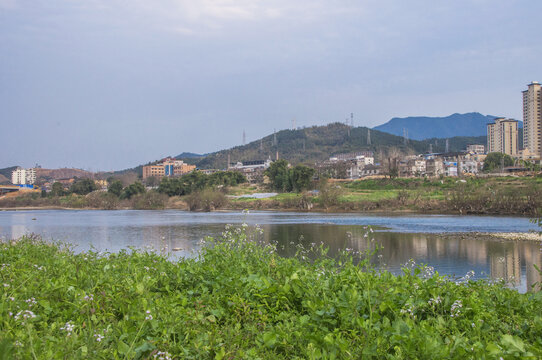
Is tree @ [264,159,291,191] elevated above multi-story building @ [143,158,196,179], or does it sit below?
below

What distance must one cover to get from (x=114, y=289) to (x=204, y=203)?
58002mm

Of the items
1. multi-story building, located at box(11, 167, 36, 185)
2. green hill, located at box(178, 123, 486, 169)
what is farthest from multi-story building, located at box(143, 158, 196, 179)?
multi-story building, located at box(11, 167, 36, 185)

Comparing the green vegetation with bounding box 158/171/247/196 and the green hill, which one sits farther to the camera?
the green hill

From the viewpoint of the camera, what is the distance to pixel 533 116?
122 m

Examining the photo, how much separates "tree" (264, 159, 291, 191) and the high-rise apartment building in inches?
3151

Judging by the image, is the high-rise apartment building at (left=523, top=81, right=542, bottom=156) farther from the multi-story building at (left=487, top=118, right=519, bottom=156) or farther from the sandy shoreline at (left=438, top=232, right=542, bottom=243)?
the sandy shoreline at (left=438, top=232, right=542, bottom=243)

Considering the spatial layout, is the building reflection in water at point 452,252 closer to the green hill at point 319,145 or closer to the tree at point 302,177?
the tree at point 302,177

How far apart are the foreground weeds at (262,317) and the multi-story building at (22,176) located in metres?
193

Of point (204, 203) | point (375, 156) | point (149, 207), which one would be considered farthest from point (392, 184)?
point (375, 156)

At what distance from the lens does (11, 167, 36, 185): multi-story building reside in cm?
17604

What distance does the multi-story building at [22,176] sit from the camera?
176 metres

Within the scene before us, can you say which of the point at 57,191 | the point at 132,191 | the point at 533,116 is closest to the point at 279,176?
the point at 132,191

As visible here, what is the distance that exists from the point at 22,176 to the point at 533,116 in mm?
185682

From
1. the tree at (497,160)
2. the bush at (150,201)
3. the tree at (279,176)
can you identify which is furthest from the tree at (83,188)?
the tree at (497,160)
